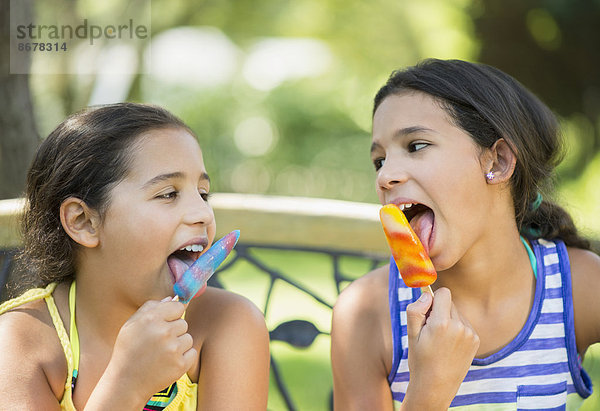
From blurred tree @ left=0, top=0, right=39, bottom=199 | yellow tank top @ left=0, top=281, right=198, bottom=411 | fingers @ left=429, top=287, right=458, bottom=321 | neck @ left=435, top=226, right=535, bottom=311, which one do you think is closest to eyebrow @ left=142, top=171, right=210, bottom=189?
yellow tank top @ left=0, top=281, right=198, bottom=411

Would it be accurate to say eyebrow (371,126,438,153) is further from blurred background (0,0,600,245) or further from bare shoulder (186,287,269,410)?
blurred background (0,0,600,245)

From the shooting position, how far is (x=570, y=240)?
8.04ft

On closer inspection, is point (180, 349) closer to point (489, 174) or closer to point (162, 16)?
point (489, 174)

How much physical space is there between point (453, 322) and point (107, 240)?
102 cm

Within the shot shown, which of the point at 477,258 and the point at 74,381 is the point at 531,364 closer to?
the point at 477,258

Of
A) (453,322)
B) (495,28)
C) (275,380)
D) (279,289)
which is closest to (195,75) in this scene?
(495,28)

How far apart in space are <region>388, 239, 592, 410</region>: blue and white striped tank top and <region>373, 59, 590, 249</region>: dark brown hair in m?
0.28

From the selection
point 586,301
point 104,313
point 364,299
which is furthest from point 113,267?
point 586,301

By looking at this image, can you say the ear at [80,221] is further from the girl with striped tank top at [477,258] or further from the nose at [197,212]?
the girl with striped tank top at [477,258]

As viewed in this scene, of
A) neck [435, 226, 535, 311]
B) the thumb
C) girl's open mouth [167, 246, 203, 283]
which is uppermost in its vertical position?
the thumb

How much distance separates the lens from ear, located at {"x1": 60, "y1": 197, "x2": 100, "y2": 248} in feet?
6.81

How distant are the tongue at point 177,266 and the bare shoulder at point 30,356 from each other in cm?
43

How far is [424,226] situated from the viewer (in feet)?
6.68

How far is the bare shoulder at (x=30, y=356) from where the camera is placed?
1900mm
